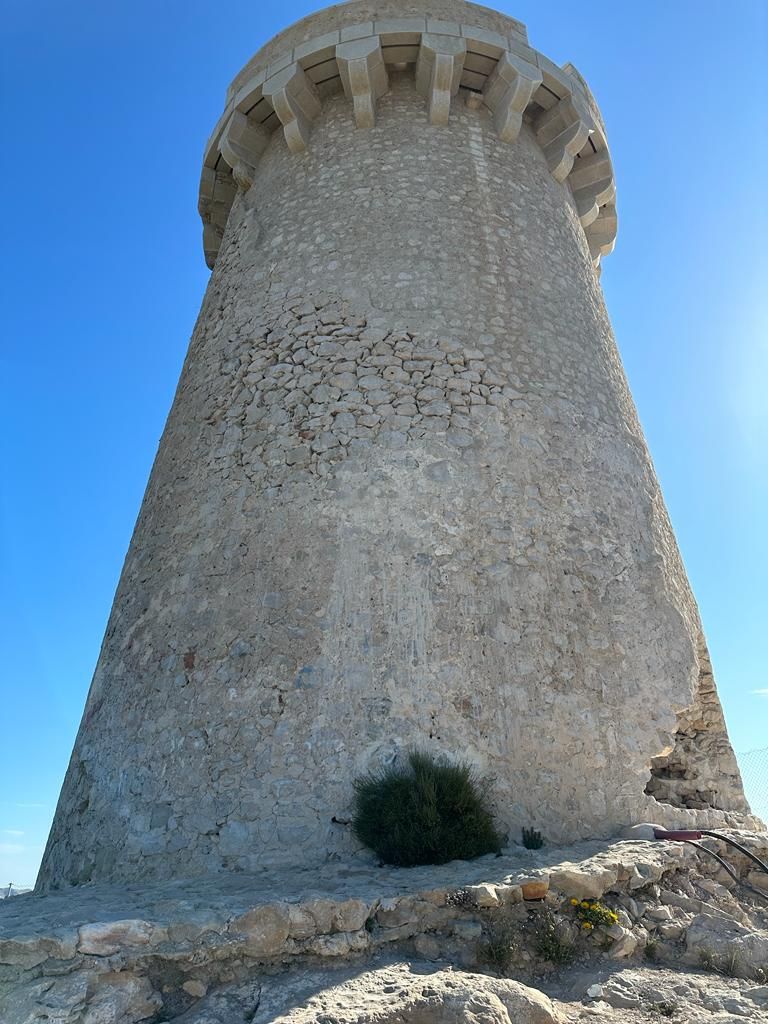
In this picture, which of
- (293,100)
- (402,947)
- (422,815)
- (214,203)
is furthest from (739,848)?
(214,203)

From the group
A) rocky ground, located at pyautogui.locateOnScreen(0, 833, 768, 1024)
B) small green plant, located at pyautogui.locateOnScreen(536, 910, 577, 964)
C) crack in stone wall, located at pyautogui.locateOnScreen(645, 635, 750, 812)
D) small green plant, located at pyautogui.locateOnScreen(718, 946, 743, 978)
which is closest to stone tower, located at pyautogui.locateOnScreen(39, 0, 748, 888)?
crack in stone wall, located at pyautogui.locateOnScreen(645, 635, 750, 812)

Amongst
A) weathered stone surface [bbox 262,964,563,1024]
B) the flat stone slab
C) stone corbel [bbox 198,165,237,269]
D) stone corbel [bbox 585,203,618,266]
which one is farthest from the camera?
stone corbel [bbox 585,203,618,266]

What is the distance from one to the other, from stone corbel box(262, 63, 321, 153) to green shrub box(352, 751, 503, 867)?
24.1ft

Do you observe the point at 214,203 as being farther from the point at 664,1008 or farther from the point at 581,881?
the point at 664,1008

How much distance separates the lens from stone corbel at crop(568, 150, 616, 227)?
33.4 ft

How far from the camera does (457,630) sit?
19.7 ft

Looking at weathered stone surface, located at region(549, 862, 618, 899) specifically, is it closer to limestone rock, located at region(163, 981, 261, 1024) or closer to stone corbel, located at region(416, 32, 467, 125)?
limestone rock, located at region(163, 981, 261, 1024)

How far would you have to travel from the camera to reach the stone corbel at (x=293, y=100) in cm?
895

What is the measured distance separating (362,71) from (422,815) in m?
7.99

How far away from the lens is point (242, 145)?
9.70 meters

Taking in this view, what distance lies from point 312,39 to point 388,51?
96 centimetres

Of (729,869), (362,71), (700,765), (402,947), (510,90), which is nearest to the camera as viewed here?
(402,947)

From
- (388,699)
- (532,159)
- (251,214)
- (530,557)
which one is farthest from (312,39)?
(388,699)

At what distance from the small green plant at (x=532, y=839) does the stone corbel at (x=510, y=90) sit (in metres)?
7.77
